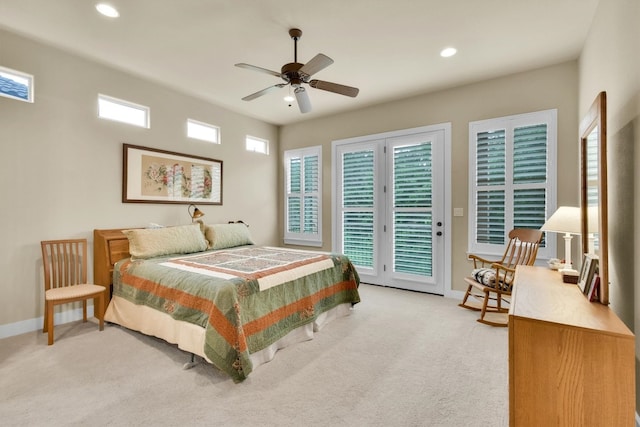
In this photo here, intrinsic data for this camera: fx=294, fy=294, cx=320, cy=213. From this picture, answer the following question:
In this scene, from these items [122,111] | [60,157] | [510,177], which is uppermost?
[122,111]

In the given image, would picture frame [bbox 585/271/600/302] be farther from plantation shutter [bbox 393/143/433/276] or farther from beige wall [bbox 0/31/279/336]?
beige wall [bbox 0/31/279/336]

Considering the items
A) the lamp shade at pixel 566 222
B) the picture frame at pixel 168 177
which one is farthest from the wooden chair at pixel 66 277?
the lamp shade at pixel 566 222

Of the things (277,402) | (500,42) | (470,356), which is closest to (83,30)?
(277,402)

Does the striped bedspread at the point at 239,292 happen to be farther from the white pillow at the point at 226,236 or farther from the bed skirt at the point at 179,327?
the white pillow at the point at 226,236

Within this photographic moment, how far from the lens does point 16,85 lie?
2.88 meters

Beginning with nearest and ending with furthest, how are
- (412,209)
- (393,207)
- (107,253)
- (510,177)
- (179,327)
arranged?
(179,327)
(107,253)
(510,177)
(412,209)
(393,207)

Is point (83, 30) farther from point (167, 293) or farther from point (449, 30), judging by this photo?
point (449, 30)

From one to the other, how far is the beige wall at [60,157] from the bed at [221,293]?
0.42 meters

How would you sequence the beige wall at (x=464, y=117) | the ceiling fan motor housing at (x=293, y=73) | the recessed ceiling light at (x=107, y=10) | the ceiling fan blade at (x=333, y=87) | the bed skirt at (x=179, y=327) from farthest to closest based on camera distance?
the beige wall at (x=464, y=117), the ceiling fan blade at (x=333, y=87), the ceiling fan motor housing at (x=293, y=73), the recessed ceiling light at (x=107, y=10), the bed skirt at (x=179, y=327)

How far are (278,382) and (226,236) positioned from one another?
8.34 feet

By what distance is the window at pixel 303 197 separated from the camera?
17.7 ft

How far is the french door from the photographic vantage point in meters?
4.18

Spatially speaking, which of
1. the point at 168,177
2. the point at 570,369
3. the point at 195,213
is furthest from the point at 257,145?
the point at 570,369

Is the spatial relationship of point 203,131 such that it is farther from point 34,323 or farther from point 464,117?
point 464,117
